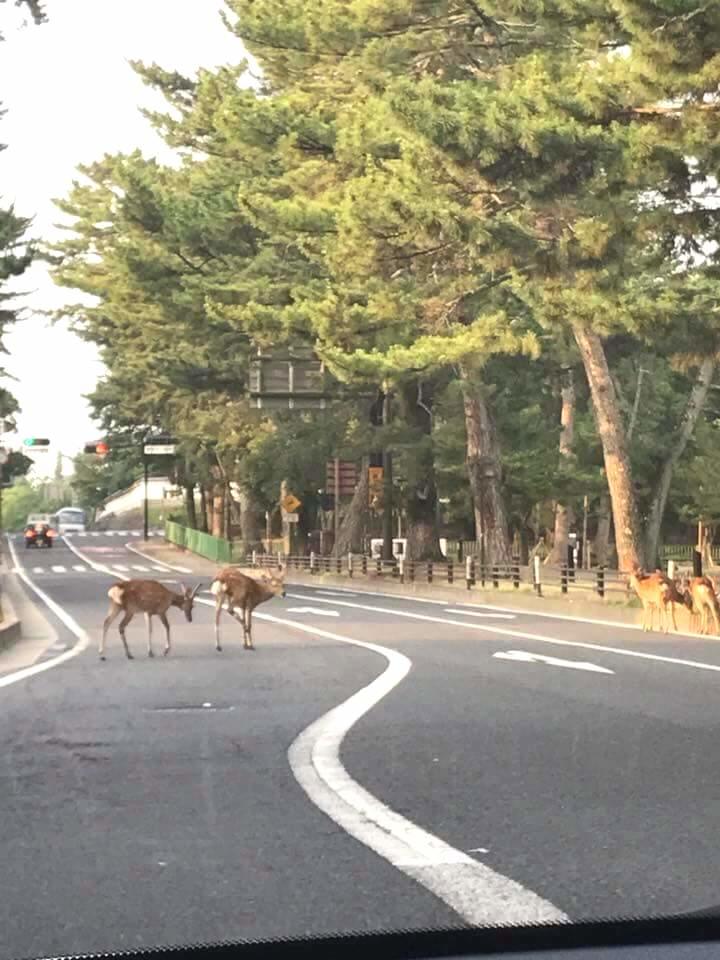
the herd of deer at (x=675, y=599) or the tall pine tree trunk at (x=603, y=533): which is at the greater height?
the tall pine tree trunk at (x=603, y=533)

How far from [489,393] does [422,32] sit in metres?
15.8

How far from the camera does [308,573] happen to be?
6494 centimetres

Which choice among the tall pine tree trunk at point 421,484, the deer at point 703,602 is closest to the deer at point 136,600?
the deer at point 703,602

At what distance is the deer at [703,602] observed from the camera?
26047 mm

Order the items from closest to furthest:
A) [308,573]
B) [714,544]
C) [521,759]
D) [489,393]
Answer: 1. [521,759]
2. [489,393]
3. [308,573]
4. [714,544]

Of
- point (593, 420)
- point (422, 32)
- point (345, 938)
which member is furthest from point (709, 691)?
point (593, 420)

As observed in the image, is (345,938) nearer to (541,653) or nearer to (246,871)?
(246,871)

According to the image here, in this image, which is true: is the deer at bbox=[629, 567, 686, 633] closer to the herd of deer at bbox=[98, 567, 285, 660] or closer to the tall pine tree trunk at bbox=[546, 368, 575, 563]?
the herd of deer at bbox=[98, 567, 285, 660]

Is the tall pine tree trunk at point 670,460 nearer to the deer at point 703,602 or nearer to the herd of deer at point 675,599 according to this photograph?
the herd of deer at point 675,599

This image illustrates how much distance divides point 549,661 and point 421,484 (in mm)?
37404

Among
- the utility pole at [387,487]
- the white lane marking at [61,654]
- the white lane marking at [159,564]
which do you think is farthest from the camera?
the white lane marking at [159,564]

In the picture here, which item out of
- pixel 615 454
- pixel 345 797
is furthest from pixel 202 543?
pixel 345 797

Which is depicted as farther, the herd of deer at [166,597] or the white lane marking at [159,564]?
the white lane marking at [159,564]

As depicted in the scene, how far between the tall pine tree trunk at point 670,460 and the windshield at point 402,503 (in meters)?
0.23
